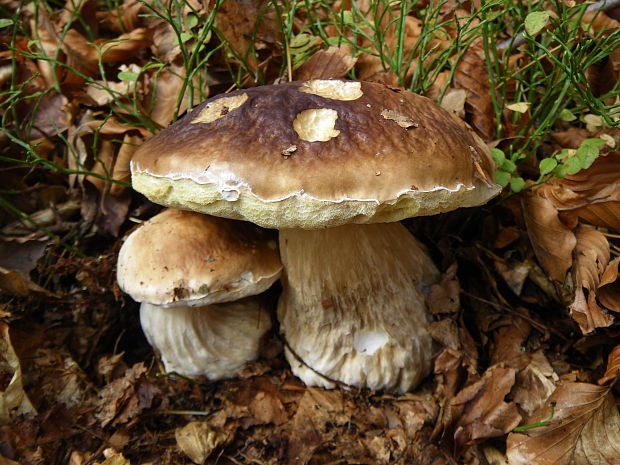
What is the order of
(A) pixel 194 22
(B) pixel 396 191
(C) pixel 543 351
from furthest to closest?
1. (A) pixel 194 22
2. (C) pixel 543 351
3. (B) pixel 396 191

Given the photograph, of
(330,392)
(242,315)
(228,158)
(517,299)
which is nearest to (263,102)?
(228,158)

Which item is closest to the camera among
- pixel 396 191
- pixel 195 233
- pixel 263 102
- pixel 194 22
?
pixel 396 191

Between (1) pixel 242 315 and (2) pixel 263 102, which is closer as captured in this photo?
(2) pixel 263 102

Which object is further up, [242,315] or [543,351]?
[543,351]

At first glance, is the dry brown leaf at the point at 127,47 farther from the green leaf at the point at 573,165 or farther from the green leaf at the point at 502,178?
the green leaf at the point at 573,165

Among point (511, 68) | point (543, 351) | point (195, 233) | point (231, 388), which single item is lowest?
point (231, 388)

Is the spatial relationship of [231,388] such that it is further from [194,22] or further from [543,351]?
[194,22]

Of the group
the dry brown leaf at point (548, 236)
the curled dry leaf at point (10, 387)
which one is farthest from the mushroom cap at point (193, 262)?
the dry brown leaf at point (548, 236)
